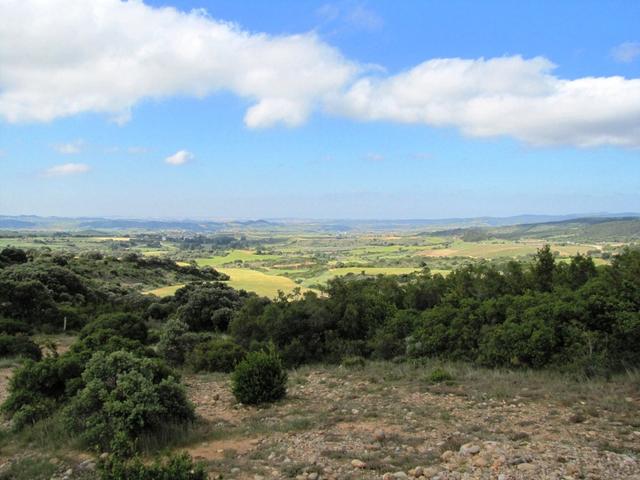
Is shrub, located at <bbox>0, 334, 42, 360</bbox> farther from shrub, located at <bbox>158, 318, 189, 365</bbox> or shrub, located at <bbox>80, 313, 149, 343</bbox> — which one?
shrub, located at <bbox>158, 318, 189, 365</bbox>

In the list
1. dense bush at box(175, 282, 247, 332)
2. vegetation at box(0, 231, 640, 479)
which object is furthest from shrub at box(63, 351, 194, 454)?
dense bush at box(175, 282, 247, 332)

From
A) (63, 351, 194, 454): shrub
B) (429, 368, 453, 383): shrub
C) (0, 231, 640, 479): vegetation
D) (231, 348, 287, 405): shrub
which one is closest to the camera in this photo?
(63, 351, 194, 454): shrub

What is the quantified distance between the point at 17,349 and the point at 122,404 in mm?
9652

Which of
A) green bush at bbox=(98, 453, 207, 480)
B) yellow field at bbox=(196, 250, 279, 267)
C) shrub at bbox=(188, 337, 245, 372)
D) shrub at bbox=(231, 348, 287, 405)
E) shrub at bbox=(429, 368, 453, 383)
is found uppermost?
green bush at bbox=(98, 453, 207, 480)

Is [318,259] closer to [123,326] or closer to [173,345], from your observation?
[123,326]

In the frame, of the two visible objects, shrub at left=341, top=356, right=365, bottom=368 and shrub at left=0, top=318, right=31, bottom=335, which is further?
shrub at left=0, top=318, right=31, bottom=335

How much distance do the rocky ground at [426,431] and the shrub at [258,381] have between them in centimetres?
26

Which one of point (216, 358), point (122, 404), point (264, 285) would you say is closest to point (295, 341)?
point (216, 358)

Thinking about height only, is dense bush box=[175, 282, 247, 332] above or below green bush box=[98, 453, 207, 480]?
below

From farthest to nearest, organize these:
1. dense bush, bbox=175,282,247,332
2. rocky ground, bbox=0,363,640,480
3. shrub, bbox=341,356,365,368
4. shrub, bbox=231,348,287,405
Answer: dense bush, bbox=175,282,247,332
shrub, bbox=341,356,365,368
shrub, bbox=231,348,287,405
rocky ground, bbox=0,363,640,480

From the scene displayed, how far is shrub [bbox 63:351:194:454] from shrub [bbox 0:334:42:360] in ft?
25.4

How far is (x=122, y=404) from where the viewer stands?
7.56 meters

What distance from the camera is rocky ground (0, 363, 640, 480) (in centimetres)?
584

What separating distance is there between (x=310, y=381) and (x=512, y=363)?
16.4 ft
